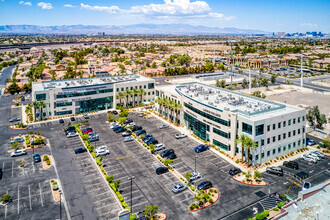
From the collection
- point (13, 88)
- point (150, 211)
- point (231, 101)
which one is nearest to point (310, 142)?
point (231, 101)

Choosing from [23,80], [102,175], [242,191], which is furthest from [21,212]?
[23,80]

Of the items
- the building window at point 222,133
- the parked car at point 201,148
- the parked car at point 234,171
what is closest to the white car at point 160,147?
the parked car at point 201,148

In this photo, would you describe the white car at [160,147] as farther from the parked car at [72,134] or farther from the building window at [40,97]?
the building window at [40,97]

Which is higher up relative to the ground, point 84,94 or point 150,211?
point 84,94

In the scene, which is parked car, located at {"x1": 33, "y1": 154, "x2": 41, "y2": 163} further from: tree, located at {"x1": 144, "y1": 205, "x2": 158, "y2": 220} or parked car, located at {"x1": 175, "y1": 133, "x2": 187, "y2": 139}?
parked car, located at {"x1": 175, "y1": 133, "x2": 187, "y2": 139}

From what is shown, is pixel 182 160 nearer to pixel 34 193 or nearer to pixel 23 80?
pixel 34 193

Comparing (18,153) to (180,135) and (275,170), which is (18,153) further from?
(275,170)

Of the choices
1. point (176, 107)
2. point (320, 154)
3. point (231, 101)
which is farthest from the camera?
point (176, 107)

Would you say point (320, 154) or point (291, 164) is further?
point (320, 154)

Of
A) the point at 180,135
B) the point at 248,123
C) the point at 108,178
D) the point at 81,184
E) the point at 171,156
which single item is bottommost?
the point at 81,184
